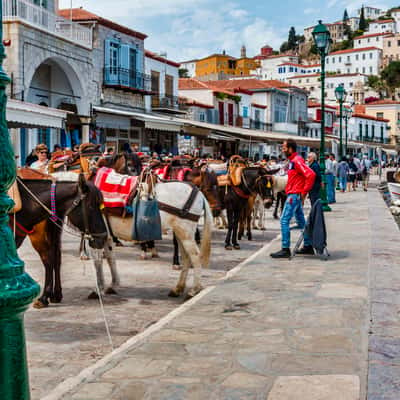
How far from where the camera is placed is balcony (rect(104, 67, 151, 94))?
28.7 m

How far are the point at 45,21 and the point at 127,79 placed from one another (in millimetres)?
7171

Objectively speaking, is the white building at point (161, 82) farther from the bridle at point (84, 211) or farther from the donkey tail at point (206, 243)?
the bridle at point (84, 211)

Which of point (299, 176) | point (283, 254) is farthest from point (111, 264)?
point (299, 176)

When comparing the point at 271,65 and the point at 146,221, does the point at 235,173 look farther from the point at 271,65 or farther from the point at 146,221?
the point at 271,65

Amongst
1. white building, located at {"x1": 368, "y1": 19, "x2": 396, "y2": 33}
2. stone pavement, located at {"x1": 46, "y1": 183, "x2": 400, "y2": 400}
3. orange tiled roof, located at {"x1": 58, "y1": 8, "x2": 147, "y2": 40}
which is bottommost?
stone pavement, located at {"x1": 46, "y1": 183, "x2": 400, "y2": 400}

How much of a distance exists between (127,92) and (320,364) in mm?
27456

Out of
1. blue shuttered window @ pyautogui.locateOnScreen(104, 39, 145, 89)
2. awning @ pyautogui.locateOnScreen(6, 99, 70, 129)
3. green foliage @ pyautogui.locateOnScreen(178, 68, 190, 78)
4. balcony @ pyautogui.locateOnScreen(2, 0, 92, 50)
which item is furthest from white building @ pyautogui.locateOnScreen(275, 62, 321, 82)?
awning @ pyautogui.locateOnScreen(6, 99, 70, 129)

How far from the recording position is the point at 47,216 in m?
7.24

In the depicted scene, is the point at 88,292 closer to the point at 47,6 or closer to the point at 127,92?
the point at 47,6

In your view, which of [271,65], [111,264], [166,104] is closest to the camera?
[111,264]

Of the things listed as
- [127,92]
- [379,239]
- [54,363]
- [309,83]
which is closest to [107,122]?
[127,92]

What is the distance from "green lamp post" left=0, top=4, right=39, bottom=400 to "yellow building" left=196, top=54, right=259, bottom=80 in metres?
120

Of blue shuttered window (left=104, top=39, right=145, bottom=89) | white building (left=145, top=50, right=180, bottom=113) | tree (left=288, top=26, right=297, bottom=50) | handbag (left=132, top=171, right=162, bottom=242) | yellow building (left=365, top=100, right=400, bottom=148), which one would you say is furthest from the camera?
tree (left=288, top=26, right=297, bottom=50)

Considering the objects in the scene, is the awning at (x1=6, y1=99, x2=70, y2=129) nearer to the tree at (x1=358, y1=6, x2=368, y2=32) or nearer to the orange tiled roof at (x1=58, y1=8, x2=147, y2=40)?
the orange tiled roof at (x1=58, y1=8, x2=147, y2=40)
